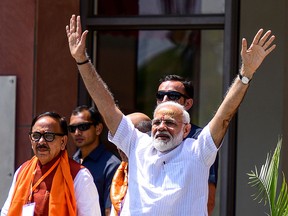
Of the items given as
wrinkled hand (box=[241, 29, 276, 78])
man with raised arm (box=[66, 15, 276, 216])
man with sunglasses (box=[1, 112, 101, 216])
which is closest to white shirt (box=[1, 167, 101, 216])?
man with sunglasses (box=[1, 112, 101, 216])

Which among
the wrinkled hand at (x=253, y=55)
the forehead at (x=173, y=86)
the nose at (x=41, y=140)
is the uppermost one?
the wrinkled hand at (x=253, y=55)

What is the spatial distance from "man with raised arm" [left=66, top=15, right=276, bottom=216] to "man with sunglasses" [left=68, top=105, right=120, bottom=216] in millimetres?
1261

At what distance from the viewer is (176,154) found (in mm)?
5137

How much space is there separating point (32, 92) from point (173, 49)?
4.55 ft

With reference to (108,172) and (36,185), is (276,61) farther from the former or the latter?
(36,185)

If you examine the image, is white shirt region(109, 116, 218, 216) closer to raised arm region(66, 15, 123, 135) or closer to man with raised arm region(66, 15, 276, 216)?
man with raised arm region(66, 15, 276, 216)

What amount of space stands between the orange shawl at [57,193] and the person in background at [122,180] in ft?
0.92

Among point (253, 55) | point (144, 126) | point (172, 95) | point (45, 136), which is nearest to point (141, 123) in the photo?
point (144, 126)

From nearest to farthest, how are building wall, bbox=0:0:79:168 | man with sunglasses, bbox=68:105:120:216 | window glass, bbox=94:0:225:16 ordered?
man with sunglasses, bbox=68:105:120:216 < building wall, bbox=0:0:79:168 < window glass, bbox=94:0:225:16

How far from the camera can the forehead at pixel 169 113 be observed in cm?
514

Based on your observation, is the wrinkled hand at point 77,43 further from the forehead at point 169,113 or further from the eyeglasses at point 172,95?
the eyeglasses at point 172,95

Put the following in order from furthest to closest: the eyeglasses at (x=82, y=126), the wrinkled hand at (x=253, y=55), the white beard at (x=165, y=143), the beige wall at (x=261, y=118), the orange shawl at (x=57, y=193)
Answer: the beige wall at (x=261, y=118)
the eyeglasses at (x=82, y=126)
the orange shawl at (x=57, y=193)
the white beard at (x=165, y=143)
the wrinkled hand at (x=253, y=55)

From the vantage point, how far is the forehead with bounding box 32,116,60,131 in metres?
5.90

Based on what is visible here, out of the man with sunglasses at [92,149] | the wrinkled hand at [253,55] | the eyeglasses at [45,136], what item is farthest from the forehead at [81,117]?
the wrinkled hand at [253,55]
